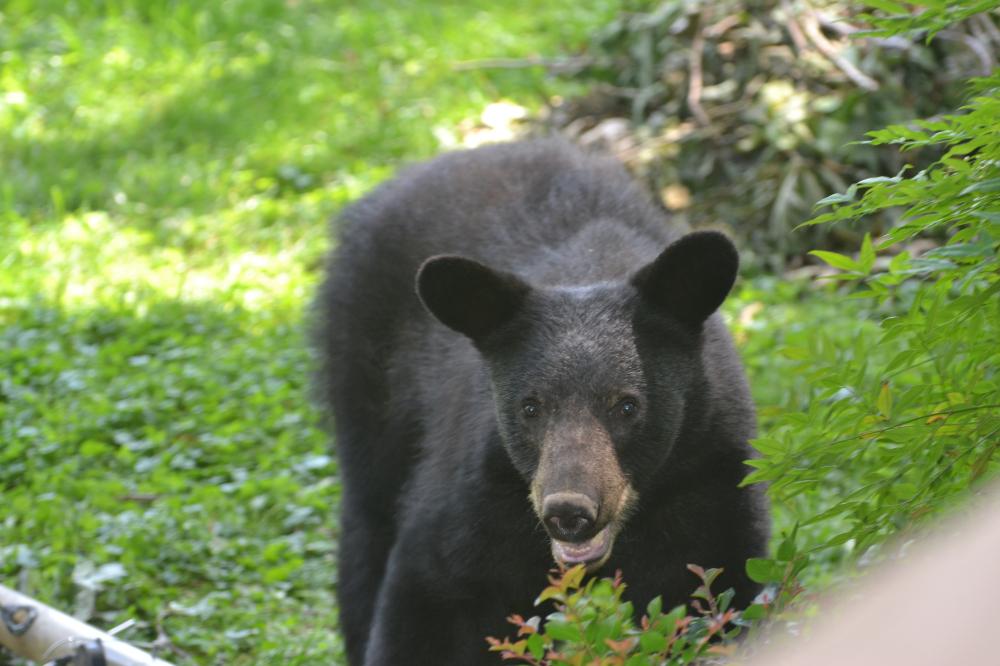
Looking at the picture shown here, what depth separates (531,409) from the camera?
13.3 feet

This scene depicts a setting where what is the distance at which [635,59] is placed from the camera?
10406mm

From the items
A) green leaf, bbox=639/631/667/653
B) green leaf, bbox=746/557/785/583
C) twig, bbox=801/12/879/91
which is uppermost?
green leaf, bbox=639/631/667/653

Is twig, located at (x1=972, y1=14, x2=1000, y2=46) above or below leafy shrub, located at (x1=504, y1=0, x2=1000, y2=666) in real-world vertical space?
below

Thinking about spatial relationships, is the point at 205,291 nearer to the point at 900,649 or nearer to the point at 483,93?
the point at 483,93

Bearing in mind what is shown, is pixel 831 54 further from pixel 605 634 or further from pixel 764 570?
pixel 605 634

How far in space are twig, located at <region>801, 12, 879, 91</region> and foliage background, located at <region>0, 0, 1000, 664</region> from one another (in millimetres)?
69

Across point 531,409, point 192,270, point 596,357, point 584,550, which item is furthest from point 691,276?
point 192,270

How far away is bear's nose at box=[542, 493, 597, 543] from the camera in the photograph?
3596 millimetres

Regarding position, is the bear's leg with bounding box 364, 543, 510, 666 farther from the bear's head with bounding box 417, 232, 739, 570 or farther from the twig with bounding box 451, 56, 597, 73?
the twig with bounding box 451, 56, 597, 73

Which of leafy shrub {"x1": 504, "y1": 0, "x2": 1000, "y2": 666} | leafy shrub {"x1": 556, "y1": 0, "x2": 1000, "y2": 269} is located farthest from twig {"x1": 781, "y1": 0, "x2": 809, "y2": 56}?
leafy shrub {"x1": 504, "y1": 0, "x2": 1000, "y2": 666}

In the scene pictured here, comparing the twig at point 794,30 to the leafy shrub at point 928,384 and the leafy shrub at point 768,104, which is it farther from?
the leafy shrub at point 928,384

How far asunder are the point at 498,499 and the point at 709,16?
640cm

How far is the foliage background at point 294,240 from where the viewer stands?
3307 mm

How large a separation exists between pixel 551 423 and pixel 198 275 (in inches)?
215
